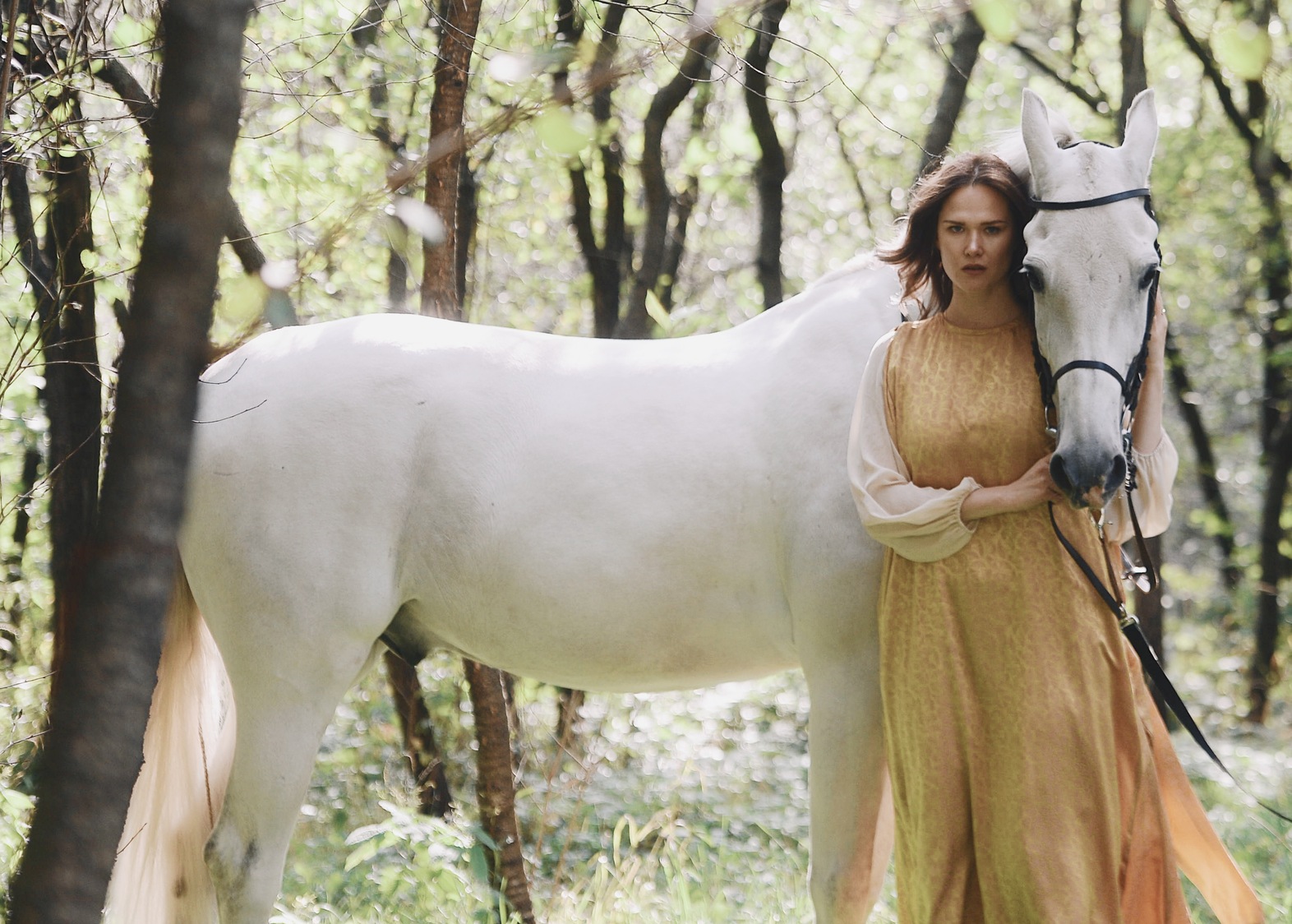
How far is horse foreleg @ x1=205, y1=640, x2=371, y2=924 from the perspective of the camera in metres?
2.54

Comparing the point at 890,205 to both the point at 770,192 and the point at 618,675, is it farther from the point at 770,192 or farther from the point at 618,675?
the point at 618,675

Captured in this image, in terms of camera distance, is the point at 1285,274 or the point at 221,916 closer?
the point at 221,916

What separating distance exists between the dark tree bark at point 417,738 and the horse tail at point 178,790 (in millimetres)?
1685

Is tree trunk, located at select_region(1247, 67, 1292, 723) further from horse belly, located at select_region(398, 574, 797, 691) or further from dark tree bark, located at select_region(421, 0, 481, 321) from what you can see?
horse belly, located at select_region(398, 574, 797, 691)

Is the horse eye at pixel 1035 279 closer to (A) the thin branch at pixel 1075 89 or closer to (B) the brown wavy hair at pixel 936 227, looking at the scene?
(B) the brown wavy hair at pixel 936 227

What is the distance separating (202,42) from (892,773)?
6.00 feet

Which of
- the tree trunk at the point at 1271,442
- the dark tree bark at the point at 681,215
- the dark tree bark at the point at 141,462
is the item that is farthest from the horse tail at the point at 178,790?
the tree trunk at the point at 1271,442

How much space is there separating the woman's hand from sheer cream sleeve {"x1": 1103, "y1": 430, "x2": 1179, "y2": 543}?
15 cm

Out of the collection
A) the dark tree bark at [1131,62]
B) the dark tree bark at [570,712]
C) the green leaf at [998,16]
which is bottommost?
the dark tree bark at [570,712]

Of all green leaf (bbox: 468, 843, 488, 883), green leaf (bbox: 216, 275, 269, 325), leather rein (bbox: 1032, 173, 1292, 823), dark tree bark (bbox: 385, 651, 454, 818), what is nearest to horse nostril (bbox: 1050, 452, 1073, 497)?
leather rein (bbox: 1032, 173, 1292, 823)

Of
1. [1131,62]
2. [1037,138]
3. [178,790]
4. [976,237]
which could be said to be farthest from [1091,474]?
[1131,62]

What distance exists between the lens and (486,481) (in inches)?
102

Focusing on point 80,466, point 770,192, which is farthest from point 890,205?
point 80,466

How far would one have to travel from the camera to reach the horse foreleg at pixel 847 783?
2.40 metres
